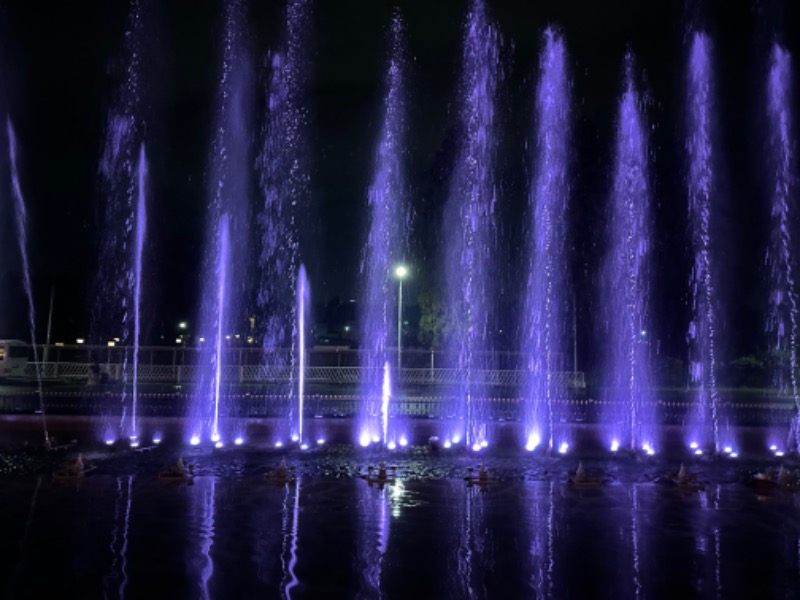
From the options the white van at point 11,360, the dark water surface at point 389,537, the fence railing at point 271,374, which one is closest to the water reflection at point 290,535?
the dark water surface at point 389,537

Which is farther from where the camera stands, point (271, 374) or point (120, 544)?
point (271, 374)

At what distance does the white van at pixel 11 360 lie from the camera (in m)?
36.3

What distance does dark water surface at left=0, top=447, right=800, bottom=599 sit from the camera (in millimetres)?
6242

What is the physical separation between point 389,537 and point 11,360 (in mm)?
34556

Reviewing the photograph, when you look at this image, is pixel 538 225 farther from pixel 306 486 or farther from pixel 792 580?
pixel 792 580

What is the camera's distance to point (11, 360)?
3666 centimetres

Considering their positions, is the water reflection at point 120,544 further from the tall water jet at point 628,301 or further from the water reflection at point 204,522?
the tall water jet at point 628,301

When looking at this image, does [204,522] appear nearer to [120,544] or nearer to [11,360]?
[120,544]

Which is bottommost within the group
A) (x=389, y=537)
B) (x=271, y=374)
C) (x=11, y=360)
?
(x=389, y=537)

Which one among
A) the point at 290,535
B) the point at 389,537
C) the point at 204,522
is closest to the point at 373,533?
the point at 389,537

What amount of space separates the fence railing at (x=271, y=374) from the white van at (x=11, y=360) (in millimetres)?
447

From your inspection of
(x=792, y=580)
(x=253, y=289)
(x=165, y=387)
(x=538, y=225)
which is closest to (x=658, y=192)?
(x=538, y=225)

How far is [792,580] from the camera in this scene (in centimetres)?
653

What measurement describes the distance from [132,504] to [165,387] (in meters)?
22.9
